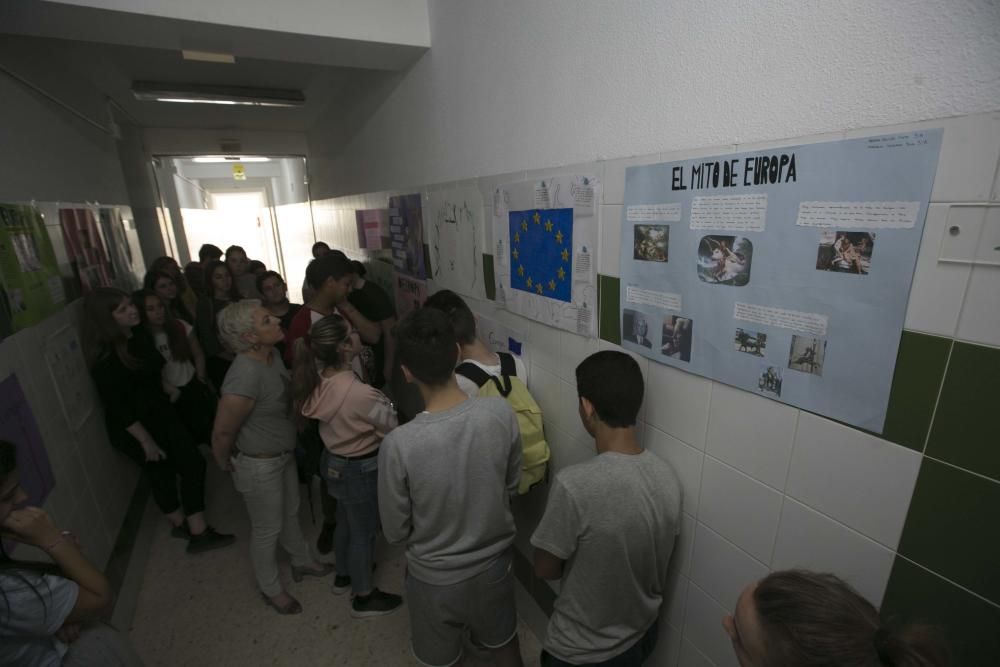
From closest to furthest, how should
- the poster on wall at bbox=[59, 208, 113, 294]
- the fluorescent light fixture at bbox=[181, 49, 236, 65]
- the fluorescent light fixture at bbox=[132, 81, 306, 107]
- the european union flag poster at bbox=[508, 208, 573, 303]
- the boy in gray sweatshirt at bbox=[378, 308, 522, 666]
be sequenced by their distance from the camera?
the boy in gray sweatshirt at bbox=[378, 308, 522, 666] < the european union flag poster at bbox=[508, 208, 573, 303] < the fluorescent light fixture at bbox=[181, 49, 236, 65] < the poster on wall at bbox=[59, 208, 113, 294] < the fluorescent light fixture at bbox=[132, 81, 306, 107]

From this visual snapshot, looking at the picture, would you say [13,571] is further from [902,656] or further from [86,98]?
[86,98]

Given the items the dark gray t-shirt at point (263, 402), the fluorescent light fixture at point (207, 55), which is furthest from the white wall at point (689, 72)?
the dark gray t-shirt at point (263, 402)

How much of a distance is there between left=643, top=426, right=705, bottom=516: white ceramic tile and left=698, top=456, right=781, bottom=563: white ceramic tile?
2 cm

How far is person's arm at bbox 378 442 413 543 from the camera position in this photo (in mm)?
1463

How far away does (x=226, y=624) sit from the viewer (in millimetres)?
2420

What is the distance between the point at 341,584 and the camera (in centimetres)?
259

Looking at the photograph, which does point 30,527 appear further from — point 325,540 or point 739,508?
point 325,540

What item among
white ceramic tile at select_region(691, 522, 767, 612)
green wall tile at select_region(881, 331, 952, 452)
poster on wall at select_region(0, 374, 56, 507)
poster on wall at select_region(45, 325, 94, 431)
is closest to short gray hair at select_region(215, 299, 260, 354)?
poster on wall at select_region(0, 374, 56, 507)

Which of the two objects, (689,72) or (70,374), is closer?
(689,72)

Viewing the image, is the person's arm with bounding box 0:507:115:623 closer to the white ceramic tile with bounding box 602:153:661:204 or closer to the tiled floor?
the tiled floor

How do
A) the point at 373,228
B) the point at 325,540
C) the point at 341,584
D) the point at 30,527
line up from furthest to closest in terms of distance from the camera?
the point at 373,228
the point at 325,540
the point at 341,584
the point at 30,527

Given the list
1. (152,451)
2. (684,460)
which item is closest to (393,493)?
(684,460)

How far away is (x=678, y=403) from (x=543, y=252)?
0.83 meters

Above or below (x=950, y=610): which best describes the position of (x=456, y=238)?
above
